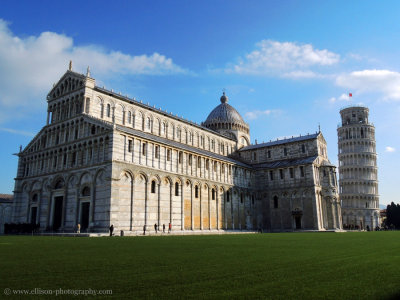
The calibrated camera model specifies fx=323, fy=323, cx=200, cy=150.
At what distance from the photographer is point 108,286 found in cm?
672

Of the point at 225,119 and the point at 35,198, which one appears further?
the point at 225,119

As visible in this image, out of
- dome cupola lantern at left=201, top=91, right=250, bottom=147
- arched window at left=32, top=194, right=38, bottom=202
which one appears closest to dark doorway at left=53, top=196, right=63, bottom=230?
arched window at left=32, top=194, right=38, bottom=202

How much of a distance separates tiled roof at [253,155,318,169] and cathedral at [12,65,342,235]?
0.20m

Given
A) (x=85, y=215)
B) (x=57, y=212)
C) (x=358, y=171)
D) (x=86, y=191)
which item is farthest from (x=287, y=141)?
(x=57, y=212)

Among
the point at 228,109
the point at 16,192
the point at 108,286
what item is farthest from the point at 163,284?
the point at 228,109

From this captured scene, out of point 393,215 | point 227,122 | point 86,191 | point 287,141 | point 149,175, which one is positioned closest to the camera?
point 86,191

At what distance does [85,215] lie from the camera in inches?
1406

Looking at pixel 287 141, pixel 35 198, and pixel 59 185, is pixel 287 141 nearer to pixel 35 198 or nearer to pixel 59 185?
pixel 59 185

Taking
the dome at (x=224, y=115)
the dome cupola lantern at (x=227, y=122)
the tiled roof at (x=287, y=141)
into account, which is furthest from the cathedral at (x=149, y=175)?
the dome at (x=224, y=115)

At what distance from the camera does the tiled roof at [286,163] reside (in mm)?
53469

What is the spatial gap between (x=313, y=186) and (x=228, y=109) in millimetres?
26070

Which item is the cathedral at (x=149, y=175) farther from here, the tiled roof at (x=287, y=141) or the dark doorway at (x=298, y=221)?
the tiled roof at (x=287, y=141)

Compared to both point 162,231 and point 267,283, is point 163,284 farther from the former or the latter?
point 162,231

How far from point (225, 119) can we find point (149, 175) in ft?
107
